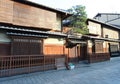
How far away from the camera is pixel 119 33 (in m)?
31.0

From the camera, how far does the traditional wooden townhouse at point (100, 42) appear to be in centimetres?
1878

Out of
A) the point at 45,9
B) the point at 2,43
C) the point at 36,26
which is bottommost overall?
the point at 2,43

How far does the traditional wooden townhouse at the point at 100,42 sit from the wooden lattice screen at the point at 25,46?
6.97m

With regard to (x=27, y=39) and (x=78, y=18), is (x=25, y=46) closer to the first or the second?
(x=27, y=39)

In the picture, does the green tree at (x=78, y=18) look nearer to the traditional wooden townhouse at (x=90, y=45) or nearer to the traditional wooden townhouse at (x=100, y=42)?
the traditional wooden townhouse at (x=90, y=45)

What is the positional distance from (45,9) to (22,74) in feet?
23.3

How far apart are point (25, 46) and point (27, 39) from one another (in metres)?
0.57

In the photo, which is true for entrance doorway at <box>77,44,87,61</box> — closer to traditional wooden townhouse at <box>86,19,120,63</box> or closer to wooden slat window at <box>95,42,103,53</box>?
traditional wooden townhouse at <box>86,19,120,63</box>

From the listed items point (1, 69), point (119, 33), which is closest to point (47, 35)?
point (1, 69)

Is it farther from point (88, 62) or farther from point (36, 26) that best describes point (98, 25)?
point (36, 26)

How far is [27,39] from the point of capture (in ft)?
38.7

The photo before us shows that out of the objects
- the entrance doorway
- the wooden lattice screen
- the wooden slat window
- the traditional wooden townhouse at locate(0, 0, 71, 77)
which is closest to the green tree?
the entrance doorway

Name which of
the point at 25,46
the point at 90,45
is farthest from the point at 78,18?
the point at 25,46

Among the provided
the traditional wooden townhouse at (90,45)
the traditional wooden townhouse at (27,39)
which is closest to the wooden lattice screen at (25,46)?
the traditional wooden townhouse at (27,39)
